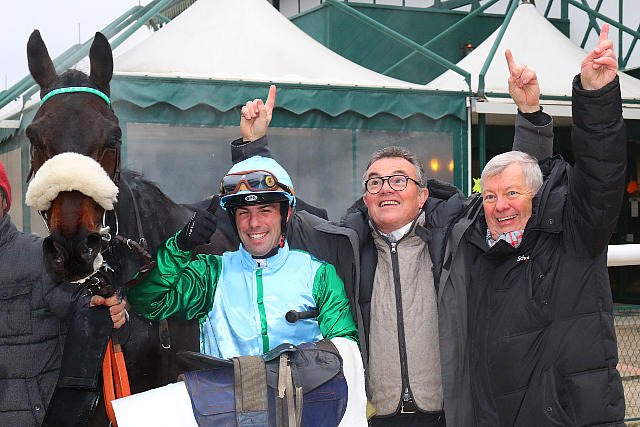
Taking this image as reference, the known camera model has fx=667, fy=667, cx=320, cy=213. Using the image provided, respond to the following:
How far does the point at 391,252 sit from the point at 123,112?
4.18m

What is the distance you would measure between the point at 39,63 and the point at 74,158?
26.3 inches

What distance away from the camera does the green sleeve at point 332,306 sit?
6.77 feet

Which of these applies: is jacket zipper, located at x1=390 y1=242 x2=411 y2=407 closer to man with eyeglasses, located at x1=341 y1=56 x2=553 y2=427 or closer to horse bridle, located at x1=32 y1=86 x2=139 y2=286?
man with eyeglasses, located at x1=341 y1=56 x2=553 y2=427

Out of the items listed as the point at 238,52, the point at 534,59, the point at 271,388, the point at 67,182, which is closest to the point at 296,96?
the point at 238,52

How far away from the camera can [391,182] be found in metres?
2.37

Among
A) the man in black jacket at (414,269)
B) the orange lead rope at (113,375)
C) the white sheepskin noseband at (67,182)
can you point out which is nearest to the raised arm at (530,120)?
the man in black jacket at (414,269)

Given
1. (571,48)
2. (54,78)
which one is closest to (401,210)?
(54,78)

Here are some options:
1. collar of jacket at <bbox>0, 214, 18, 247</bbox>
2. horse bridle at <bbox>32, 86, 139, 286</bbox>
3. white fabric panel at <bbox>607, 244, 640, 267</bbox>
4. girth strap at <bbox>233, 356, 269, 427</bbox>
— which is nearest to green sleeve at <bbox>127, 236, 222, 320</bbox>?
horse bridle at <bbox>32, 86, 139, 286</bbox>

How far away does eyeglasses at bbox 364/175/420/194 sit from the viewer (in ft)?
7.75

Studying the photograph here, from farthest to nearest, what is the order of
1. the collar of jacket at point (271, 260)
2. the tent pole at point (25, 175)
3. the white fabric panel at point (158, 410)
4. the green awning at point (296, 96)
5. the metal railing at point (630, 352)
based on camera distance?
the tent pole at point (25, 175), the green awning at point (296, 96), the metal railing at point (630, 352), the collar of jacket at point (271, 260), the white fabric panel at point (158, 410)

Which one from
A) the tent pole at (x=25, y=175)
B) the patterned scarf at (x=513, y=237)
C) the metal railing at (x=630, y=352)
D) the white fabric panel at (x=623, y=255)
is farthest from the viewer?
the tent pole at (x=25, y=175)

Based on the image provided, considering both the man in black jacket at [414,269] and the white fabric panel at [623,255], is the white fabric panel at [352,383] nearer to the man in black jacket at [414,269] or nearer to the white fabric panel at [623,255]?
the man in black jacket at [414,269]

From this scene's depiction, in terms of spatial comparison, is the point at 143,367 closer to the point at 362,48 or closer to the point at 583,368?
the point at 583,368

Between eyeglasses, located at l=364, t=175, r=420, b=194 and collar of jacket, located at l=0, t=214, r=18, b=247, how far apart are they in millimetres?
1285
